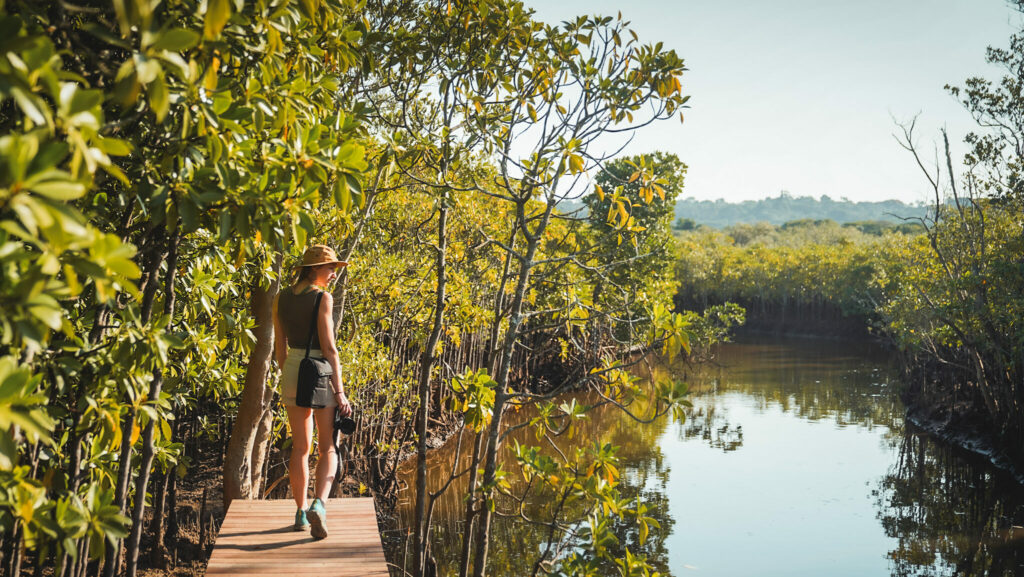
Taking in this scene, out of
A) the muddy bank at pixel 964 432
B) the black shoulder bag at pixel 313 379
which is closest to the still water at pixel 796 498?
the muddy bank at pixel 964 432

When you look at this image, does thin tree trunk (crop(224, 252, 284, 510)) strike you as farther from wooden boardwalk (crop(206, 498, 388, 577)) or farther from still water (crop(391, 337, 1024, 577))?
still water (crop(391, 337, 1024, 577))

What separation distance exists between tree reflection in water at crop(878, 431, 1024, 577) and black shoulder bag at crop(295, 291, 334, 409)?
6.99 m

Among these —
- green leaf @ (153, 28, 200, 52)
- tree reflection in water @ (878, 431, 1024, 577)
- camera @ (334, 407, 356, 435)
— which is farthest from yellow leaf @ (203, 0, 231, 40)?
tree reflection in water @ (878, 431, 1024, 577)

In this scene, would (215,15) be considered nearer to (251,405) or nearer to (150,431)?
(150,431)

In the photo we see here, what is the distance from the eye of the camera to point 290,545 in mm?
3484

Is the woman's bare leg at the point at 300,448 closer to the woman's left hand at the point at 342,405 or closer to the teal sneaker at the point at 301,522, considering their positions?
the teal sneaker at the point at 301,522

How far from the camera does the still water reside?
26.7 ft

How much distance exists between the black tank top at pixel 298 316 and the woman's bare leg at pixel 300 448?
331 mm

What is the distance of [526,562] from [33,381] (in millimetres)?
6763

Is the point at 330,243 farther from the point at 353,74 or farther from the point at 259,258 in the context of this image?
the point at 259,258

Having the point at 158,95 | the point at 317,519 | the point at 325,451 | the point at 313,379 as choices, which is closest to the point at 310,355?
the point at 313,379

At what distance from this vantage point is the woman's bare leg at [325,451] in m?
3.62

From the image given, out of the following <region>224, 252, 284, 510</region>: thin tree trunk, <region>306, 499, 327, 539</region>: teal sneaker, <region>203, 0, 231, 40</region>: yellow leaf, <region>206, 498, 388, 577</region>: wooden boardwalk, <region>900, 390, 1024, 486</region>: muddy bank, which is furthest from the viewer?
<region>900, 390, 1024, 486</region>: muddy bank

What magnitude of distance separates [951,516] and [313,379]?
9.19 m
